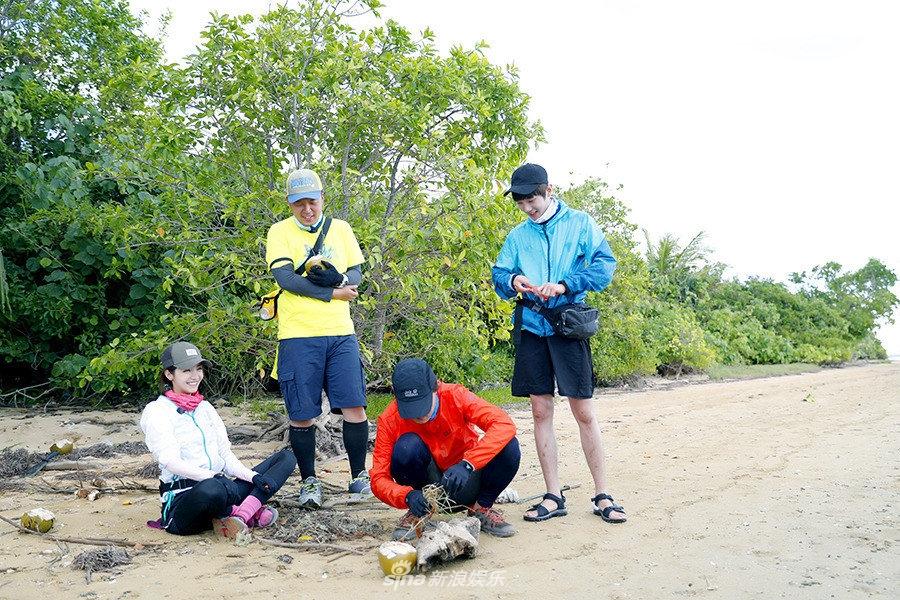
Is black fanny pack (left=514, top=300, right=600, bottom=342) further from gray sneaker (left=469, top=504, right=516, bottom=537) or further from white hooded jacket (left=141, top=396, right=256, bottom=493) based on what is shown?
white hooded jacket (left=141, top=396, right=256, bottom=493)

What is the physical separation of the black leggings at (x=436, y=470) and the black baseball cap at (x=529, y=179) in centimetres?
142

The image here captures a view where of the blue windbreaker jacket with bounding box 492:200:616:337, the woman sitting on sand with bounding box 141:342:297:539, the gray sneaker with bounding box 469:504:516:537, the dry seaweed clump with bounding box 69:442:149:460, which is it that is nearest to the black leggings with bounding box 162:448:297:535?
the woman sitting on sand with bounding box 141:342:297:539

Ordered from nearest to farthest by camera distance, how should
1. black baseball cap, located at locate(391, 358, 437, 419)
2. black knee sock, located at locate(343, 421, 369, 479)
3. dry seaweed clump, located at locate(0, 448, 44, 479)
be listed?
black baseball cap, located at locate(391, 358, 437, 419) → black knee sock, located at locate(343, 421, 369, 479) → dry seaweed clump, located at locate(0, 448, 44, 479)

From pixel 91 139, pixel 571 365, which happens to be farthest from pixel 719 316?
pixel 571 365

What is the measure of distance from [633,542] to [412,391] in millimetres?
1322

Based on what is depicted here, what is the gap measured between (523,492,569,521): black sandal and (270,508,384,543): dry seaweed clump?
86 centimetres

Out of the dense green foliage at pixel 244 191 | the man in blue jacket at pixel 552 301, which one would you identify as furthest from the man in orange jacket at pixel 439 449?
the dense green foliage at pixel 244 191

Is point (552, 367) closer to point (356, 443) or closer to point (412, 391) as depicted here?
point (412, 391)

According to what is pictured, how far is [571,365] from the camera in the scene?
15.1 ft

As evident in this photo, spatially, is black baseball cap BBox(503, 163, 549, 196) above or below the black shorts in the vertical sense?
above

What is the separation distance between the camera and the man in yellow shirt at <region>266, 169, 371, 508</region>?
195 inches

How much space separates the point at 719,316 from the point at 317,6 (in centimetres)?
1621

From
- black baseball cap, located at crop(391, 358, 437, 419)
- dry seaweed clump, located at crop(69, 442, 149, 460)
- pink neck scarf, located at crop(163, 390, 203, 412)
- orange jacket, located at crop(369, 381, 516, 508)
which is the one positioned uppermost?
black baseball cap, located at crop(391, 358, 437, 419)

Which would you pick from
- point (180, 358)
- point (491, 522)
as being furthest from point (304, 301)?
point (491, 522)
